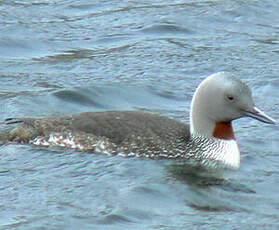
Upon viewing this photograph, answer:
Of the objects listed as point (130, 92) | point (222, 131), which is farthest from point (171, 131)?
point (130, 92)

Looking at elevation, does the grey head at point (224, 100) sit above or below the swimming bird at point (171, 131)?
above

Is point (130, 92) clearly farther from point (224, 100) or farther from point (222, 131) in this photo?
point (224, 100)

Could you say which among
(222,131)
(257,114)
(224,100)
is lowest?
(222,131)

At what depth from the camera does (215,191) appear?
370 inches

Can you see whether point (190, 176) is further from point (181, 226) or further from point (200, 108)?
point (181, 226)

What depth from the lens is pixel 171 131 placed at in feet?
32.3

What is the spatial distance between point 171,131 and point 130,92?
8.16 ft

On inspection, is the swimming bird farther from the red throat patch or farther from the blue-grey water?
the blue-grey water

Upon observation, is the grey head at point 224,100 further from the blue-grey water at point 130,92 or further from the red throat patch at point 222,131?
the blue-grey water at point 130,92

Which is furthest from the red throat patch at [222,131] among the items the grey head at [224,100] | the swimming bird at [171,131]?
the grey head at [224,100]

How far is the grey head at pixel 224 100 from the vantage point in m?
9.73

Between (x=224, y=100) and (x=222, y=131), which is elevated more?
(x=224, y=100)

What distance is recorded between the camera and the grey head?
31.9ft

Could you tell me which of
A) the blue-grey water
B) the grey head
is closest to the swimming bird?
the grey head
